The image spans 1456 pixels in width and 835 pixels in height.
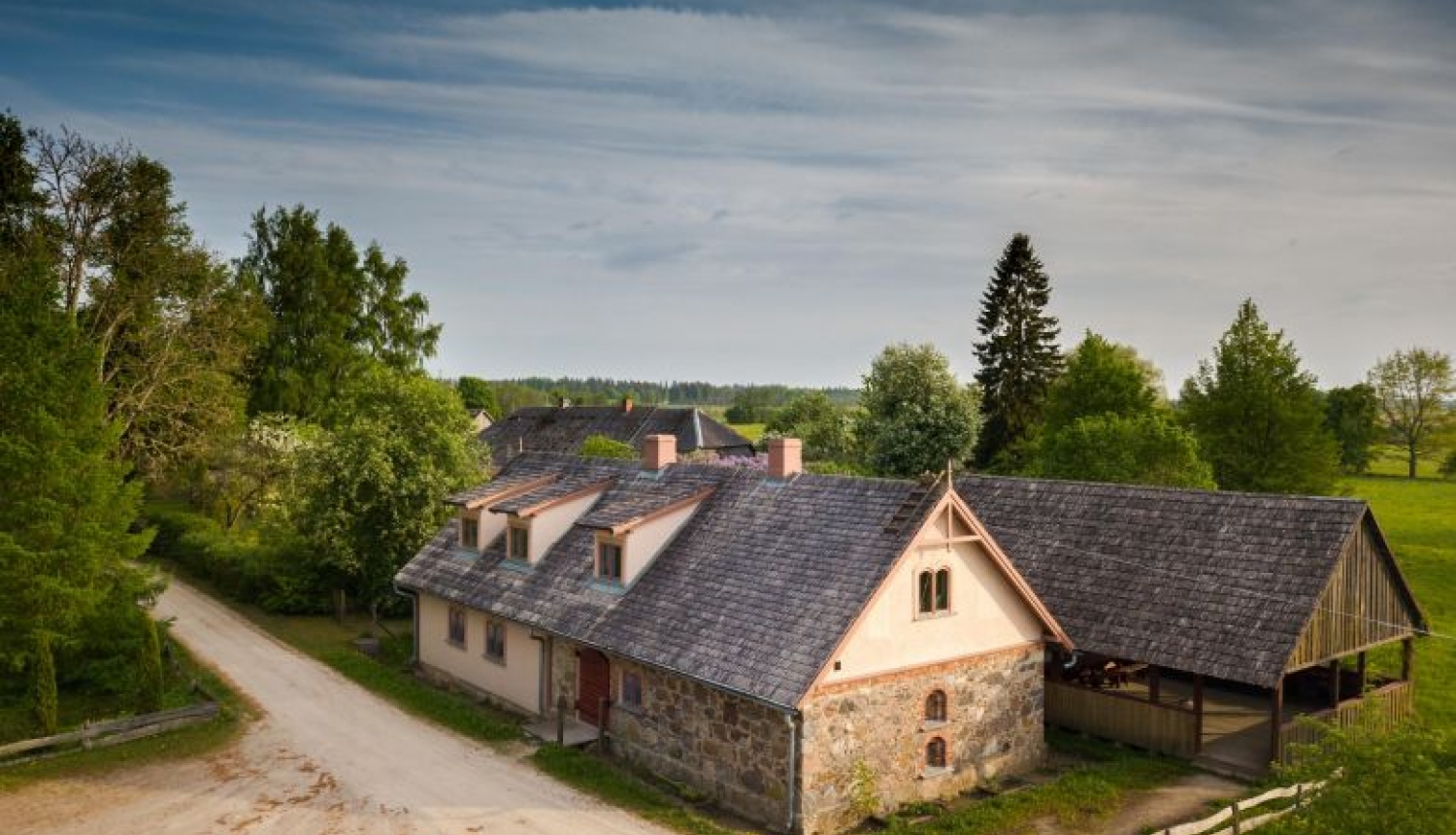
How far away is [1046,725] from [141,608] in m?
23.4

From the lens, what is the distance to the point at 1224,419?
44.8 m

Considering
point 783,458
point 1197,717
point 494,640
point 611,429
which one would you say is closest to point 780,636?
point 783,458

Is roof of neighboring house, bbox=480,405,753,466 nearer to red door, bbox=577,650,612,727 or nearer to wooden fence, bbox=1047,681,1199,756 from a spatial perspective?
red door, bbox=577,650,612,727

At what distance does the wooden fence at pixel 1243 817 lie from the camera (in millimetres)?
16969

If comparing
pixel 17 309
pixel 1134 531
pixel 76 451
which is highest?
pixel 17 309

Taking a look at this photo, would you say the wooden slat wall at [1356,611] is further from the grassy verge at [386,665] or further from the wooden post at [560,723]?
the grassy verge at [386,665]

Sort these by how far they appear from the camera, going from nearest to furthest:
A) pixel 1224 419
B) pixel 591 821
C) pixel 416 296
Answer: pixel 591 821, pixel 1224 419, pixel 416 296

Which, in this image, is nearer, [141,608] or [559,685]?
[559,685]

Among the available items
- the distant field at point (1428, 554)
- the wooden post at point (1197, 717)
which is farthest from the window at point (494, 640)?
the distant field at point (1428, 554)

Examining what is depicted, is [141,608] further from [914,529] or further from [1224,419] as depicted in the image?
[1224,419]

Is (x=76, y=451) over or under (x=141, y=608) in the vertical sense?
over

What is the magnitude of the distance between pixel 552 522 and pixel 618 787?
8426mm

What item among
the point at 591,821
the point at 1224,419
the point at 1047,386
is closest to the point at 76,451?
the point at 591,821

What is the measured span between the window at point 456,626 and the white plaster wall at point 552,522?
3233 mm
